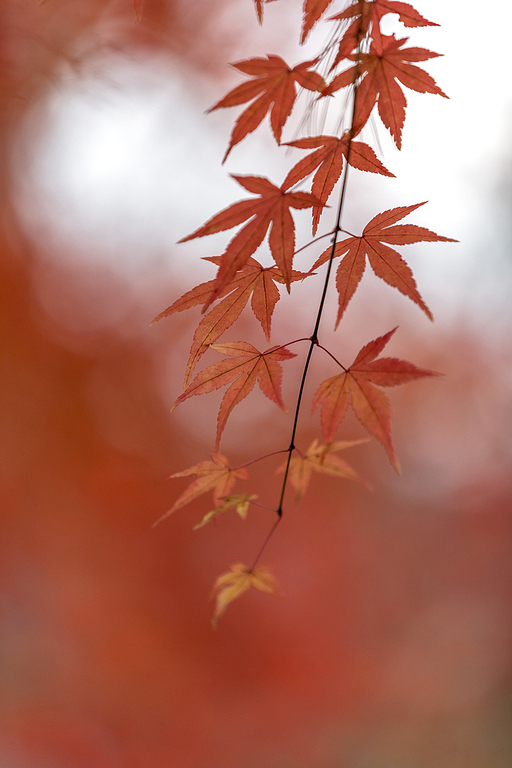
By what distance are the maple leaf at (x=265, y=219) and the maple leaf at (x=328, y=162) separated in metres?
0.06

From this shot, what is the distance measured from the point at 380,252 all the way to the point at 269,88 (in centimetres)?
21

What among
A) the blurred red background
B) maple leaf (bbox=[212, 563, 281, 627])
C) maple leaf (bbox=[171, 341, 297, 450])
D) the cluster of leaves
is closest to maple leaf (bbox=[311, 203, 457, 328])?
the cluster of leaves

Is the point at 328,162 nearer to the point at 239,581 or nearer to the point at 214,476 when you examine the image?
the point at 214,476

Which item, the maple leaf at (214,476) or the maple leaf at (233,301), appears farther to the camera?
the maple leaf at (214,476)

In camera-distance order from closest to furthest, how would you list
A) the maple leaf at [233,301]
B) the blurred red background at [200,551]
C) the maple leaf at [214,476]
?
the maple leaf at [233,301]
the maple leaf at [214,476]
the blurred red background at [200,551]

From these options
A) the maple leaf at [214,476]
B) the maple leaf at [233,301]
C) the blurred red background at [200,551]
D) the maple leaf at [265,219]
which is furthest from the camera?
the blurred red background at [200,551]

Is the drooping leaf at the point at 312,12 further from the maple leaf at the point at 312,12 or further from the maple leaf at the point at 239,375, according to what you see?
the maple leaf at the point at 239,375

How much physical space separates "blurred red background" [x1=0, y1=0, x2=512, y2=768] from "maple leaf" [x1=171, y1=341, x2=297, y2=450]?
2.39 meters

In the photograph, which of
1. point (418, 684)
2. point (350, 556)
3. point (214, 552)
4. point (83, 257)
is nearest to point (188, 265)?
point (83, 257)

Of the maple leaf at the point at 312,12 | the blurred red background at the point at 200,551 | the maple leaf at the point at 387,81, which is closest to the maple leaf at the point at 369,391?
the maple leaf at the point at 387,81

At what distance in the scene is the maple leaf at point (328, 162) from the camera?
46cm

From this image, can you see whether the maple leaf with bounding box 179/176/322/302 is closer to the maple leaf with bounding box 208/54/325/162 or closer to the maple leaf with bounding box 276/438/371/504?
the maple leaf with bounding box 208/54/325/162

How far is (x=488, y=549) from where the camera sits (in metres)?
3.15

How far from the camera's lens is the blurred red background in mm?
2656
